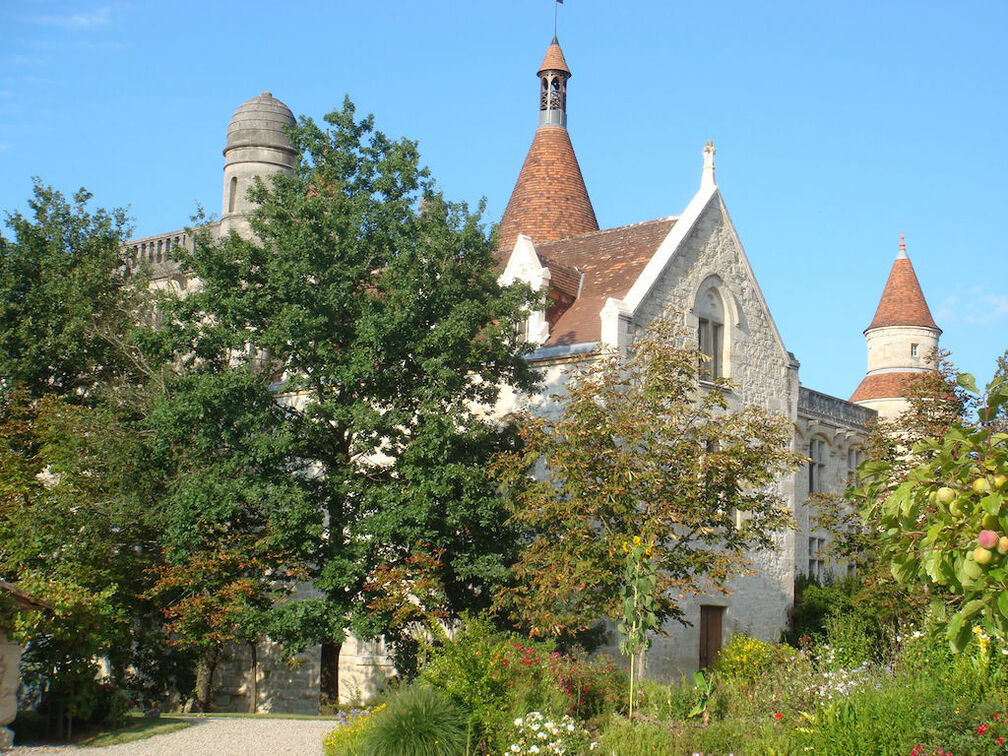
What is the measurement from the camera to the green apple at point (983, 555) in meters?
4.75

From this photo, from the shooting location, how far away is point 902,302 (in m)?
34.8

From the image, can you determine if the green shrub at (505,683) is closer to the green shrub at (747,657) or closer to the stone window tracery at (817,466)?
the green shrub at (747,657)

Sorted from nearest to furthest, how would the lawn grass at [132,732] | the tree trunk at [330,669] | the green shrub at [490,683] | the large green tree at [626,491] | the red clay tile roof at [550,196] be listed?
the green shrub at [490,683], the lawn grass at [132,732], the large green tree at [626,491], the tree trunk at [330,669], the red clay tile roof at [550,196]

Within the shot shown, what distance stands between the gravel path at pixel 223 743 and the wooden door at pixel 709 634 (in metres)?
8.72

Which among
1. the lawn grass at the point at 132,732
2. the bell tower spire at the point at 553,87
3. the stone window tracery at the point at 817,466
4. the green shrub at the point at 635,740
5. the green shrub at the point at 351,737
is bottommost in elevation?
the lawn grass at the point at 132,732

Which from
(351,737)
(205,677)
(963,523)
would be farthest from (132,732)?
(963,523)

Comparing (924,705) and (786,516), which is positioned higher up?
(786,516)

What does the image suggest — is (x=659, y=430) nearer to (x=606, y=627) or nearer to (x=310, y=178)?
(x=606, y=627)

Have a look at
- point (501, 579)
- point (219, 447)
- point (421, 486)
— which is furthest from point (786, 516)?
point (219, 447)

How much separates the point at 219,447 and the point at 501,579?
5097 mm

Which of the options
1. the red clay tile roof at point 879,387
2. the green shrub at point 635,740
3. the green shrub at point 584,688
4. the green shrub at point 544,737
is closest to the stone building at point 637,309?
the red clay tile roof at point 879,387

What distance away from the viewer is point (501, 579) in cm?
1656

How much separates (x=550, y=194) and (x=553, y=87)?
414 centimetres

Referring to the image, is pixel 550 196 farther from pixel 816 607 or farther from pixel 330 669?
pixel 330 669
